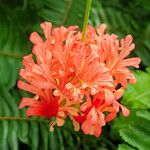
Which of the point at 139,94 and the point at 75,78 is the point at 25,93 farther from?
the point at 75,78

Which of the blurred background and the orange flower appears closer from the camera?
the orange flower

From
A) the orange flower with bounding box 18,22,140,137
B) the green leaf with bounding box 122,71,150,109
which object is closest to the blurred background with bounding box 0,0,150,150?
the green leaf with bounding box 122,71,150,109

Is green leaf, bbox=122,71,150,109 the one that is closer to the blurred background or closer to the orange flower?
the blurred background

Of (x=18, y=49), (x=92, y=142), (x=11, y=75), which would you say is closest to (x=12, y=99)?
(x=11, y=75)

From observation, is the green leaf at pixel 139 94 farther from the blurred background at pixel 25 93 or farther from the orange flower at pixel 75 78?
the orange flower at pixel 75 78

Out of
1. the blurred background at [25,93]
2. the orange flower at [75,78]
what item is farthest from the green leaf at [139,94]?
the orange flower at [75,78]

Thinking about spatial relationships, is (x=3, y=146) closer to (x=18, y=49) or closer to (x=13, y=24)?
(x=18, y=49)
